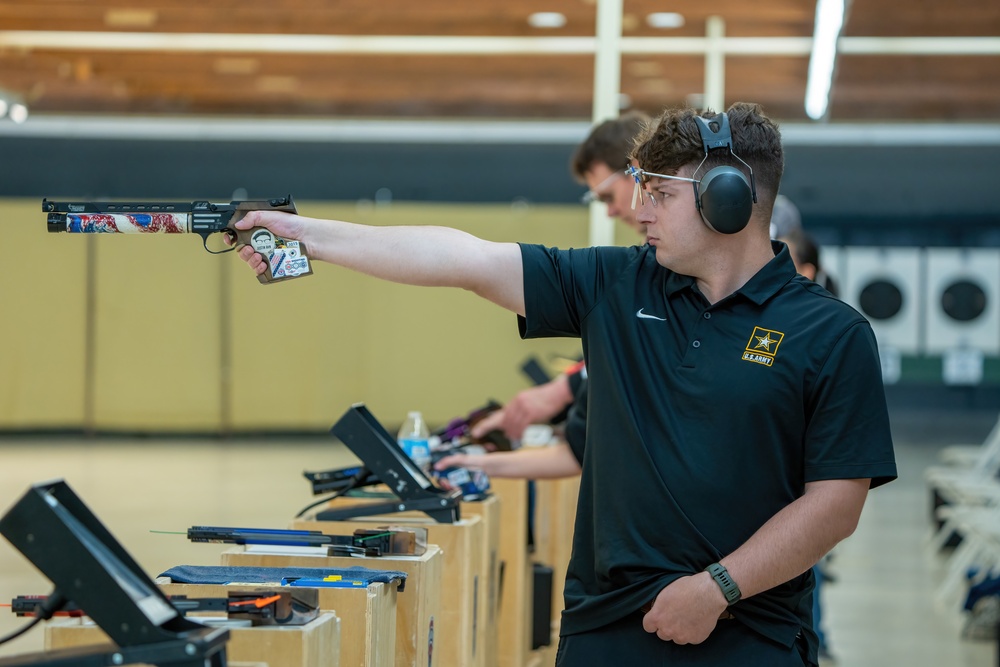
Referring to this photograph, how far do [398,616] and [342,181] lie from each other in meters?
9.37

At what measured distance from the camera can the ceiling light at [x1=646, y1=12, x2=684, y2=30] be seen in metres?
7.08

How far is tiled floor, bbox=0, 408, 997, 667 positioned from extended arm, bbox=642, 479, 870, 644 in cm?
286

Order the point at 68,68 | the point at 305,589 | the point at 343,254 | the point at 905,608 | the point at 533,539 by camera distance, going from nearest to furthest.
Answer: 1. the point at 305,589
2. the point at 343,254
3. the point at 533,539
4. the point at 905,608
5. the point at 68,68

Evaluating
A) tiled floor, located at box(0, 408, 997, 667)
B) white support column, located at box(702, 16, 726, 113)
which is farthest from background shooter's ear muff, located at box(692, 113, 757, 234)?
white support column, located at box(702, 16, 726, 113)

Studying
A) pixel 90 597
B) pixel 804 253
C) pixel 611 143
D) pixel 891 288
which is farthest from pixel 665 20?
pixel 90 597

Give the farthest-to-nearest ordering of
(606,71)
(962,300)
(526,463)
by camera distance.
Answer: (962,300) < (606,71) < (526,463)

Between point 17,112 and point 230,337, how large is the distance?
8.39 feet

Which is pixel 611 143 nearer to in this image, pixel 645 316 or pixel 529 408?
pixel 529 408

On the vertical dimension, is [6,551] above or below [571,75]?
below

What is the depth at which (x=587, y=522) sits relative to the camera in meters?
1.77

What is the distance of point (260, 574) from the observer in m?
1.73

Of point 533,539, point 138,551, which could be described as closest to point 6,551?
point 138,551

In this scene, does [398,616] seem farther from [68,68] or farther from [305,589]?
[68,68]

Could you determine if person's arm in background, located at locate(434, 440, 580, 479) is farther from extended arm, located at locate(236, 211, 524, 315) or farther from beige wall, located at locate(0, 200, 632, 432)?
beige wall, located at locate(0, 200, 632, 432)
